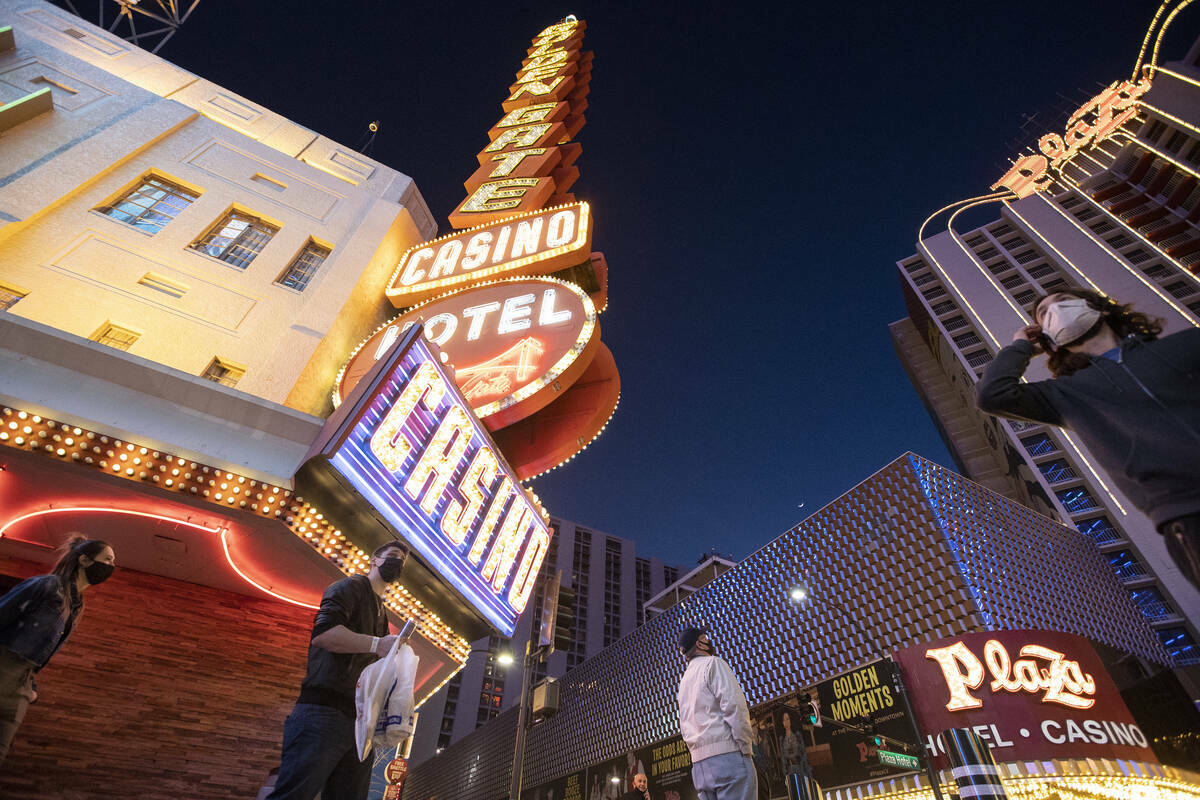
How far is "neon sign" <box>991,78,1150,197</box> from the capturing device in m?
47.2

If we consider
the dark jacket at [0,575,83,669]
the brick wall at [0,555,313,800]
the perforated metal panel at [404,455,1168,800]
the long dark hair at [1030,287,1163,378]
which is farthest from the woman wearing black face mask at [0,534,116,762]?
the perforated metal panel at [404,455,1168,800]

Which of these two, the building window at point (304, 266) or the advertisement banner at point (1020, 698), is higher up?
the building window at point (304, 266)

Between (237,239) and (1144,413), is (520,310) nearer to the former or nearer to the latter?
(237,239)

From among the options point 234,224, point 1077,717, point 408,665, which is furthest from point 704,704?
point 1077,717

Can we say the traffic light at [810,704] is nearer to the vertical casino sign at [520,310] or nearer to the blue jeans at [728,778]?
the vertical casino sign at [520,310]

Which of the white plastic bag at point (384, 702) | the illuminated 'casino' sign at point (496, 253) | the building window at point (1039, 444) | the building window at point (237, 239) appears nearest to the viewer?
the white plastic bag at point (384, 702)

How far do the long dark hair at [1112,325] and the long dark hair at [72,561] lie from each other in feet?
19.3

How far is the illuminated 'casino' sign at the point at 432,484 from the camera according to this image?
554 cm

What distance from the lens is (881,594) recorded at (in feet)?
52.3

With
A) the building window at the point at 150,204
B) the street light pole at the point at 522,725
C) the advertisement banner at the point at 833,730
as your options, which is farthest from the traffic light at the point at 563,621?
the building window at the point at 150,204

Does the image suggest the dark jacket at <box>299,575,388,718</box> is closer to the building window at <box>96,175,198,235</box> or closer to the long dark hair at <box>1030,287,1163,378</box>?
the long dark hair at <box>1030,287,1163,378</box>

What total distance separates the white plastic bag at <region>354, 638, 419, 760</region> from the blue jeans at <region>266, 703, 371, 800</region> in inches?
3.7

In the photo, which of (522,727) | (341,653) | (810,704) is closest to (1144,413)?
(341,653)

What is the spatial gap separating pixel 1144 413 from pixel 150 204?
44.9 feet
